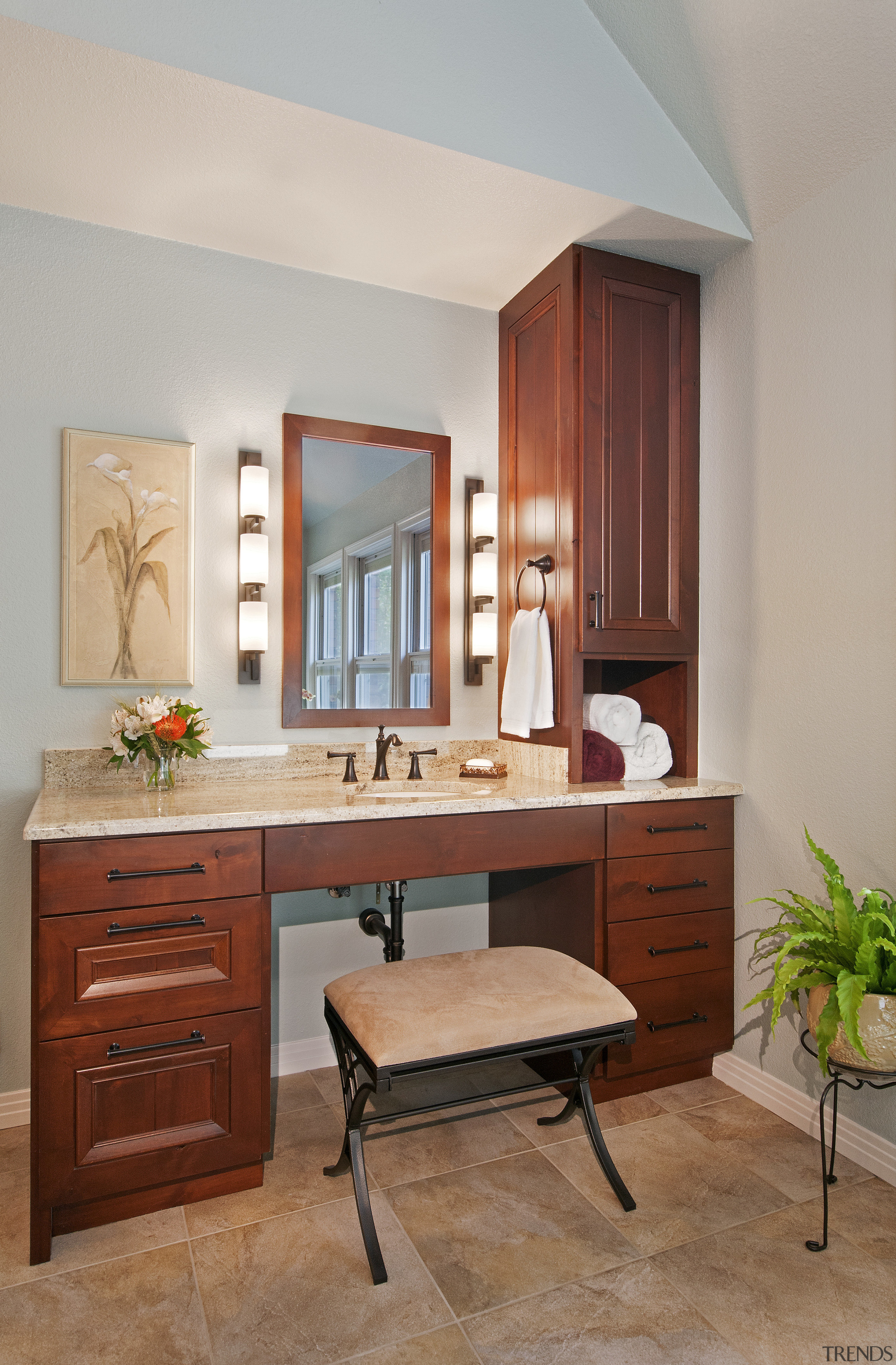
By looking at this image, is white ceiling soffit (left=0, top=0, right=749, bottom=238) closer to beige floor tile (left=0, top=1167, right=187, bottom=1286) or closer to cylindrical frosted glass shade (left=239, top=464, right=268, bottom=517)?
cylindrical frosted glass shade (left=239, top=464, right=268, bottom=517)

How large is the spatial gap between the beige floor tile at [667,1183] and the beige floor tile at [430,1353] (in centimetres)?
45

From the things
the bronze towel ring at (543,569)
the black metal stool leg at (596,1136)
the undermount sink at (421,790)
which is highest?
the bronze towel ring at (543,569)

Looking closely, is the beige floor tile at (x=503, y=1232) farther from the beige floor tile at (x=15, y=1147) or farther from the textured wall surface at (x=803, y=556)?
the beige floor tile at (x=15, y=1147)

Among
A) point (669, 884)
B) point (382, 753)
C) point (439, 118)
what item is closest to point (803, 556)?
point (669, 884)

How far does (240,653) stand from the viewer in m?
2.50

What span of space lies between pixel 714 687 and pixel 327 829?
4.35 feet

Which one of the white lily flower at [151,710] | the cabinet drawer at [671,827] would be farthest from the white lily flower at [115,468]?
the cabinet drawer at [671,827]

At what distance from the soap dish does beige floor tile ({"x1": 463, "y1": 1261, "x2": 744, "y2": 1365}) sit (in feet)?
4.37

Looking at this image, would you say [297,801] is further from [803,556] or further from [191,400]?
[803,556]

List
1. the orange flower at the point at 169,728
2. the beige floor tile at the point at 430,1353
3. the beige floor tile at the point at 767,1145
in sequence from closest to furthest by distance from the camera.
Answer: the beige floor tile at the point at 430,1353 < the beige floor tile at the point at 767,1145 < the orange flower at the point at 169,728

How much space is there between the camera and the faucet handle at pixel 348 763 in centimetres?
251

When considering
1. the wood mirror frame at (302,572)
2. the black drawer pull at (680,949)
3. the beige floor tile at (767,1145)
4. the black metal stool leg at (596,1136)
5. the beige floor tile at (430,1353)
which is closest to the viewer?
the beige floor tile at (430,1353)

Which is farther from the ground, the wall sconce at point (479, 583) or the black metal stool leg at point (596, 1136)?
the wall sconce at point (479, 583)

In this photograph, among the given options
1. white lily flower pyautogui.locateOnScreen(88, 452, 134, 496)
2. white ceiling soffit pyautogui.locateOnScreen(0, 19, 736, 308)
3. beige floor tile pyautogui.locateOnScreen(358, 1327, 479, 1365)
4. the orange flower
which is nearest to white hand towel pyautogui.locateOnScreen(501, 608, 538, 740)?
the orange flower
